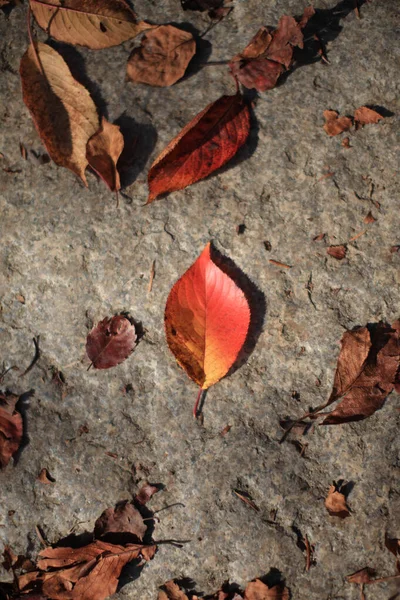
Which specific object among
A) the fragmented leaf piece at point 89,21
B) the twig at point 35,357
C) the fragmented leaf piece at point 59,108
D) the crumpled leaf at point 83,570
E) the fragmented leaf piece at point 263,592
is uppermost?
the fragmented leaf piece at point 89,21

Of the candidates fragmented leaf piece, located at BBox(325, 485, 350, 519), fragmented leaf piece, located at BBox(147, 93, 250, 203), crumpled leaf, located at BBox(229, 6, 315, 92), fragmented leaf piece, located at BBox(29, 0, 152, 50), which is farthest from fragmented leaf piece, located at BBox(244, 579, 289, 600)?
fragmented leaf piece, located at BBox(29, 0, 152, 50)

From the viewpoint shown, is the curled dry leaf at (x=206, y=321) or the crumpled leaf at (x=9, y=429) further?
the crumpled leaf at (x=9, y=429)

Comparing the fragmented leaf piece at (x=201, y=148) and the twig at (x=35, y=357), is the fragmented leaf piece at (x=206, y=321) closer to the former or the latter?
the fragmented leaf piece at (x=201, y=148)

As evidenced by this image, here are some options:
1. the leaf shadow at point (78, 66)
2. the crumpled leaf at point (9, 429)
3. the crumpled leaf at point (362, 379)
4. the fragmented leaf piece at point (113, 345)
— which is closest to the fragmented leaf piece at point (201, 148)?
the leaf shadow at point (78, 66)

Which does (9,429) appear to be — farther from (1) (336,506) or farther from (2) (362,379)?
(2) (362,379)

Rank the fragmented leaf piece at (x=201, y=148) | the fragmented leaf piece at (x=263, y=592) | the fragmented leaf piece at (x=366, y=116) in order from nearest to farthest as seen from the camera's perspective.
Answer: the fragmented leaf piece at (x=263, y=592), the fragmented leaf piece at (x=201, y=148), the fragmented leaf piece at (x=366, y=116)

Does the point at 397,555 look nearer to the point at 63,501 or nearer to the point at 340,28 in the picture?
the point at 63,501

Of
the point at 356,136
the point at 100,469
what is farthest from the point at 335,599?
the point at 356,136
